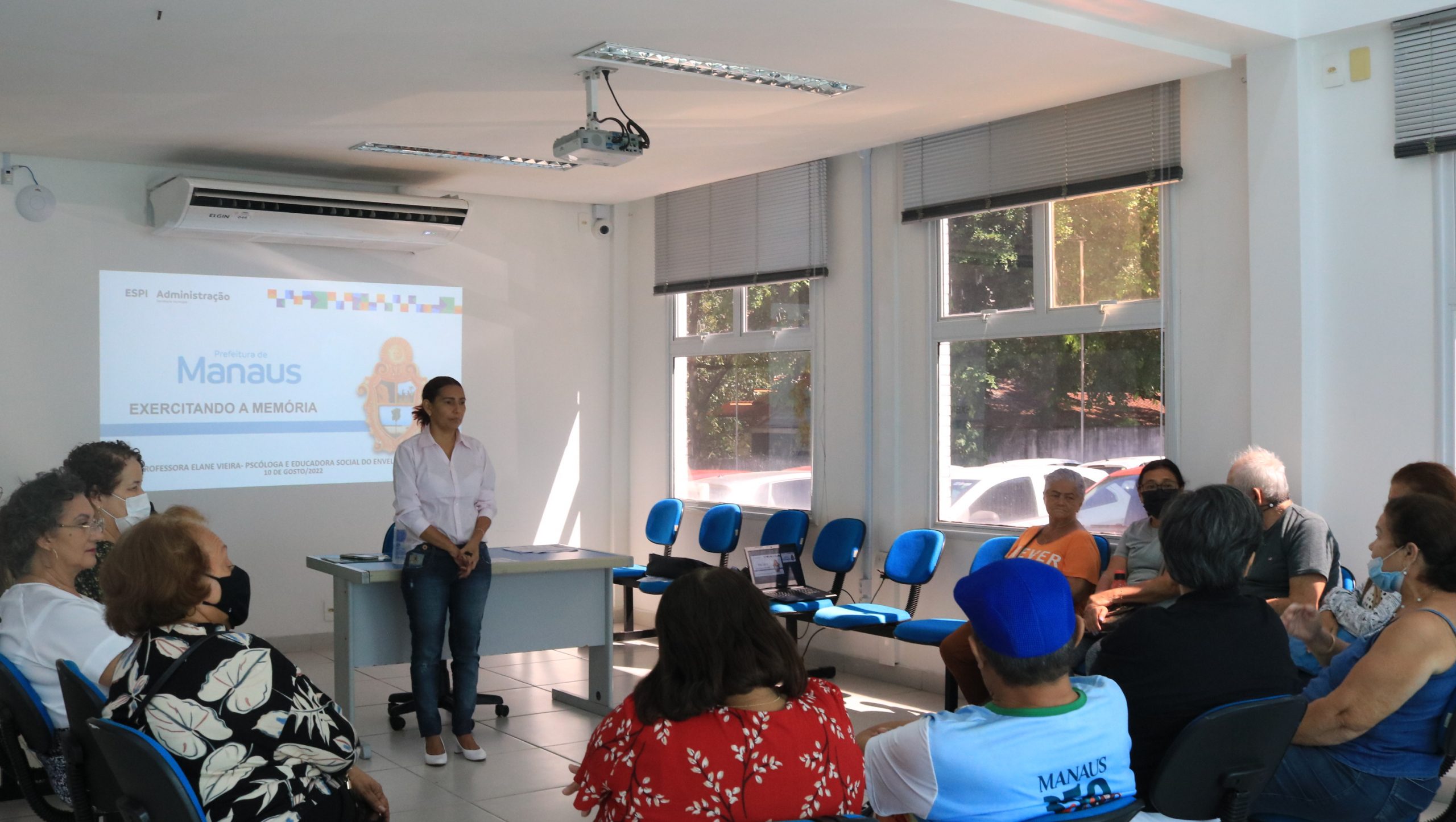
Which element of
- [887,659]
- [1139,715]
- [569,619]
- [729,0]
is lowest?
[887,659]

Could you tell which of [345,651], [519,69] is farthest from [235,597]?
[519,69]

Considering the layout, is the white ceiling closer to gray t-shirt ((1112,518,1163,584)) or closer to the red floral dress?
gray t-shirt ((1112,518,1163,584))

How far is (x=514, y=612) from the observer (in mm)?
5215

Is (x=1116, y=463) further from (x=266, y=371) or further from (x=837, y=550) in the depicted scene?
(x=266, y=371)

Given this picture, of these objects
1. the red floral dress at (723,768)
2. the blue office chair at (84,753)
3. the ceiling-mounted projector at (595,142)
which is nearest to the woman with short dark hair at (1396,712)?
the red floral dress at (723,768)

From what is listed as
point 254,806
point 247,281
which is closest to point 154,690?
point 254,806

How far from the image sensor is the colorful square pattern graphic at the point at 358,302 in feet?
23.0

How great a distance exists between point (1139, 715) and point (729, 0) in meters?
2.72

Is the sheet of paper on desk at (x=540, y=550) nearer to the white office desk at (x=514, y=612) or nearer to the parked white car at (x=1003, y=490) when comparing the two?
the white office desk at (x=514, y=612)

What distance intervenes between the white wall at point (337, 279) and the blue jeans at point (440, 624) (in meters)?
2.58

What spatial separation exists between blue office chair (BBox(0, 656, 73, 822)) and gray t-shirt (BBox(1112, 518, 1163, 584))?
358 cm

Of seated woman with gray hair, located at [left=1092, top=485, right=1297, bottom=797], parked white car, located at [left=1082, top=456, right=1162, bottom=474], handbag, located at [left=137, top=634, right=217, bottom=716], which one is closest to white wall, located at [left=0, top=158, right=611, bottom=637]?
parked white car, located at [left=1082, top=456, right=1162, bottom=474]

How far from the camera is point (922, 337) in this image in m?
6.16

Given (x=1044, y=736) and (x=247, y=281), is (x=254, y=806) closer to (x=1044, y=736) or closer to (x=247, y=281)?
(x=1044, y=736)
